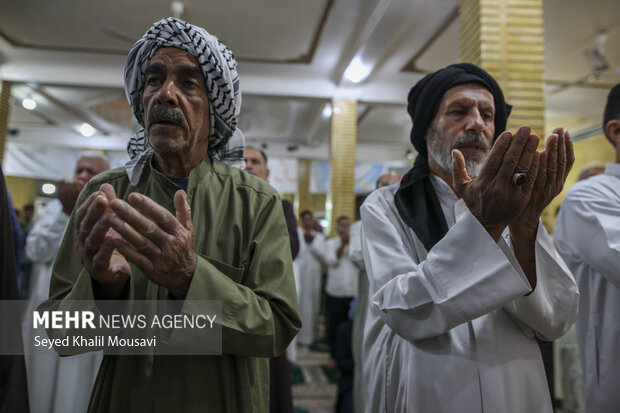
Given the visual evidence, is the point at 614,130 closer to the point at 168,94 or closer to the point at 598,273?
the point at 598,273

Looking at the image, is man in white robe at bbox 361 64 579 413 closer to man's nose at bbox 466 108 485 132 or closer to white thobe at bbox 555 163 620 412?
man's nose at bbox 466 108 485 132

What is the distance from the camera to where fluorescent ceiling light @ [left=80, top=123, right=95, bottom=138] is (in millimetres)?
11783

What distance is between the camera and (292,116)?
35.6ft

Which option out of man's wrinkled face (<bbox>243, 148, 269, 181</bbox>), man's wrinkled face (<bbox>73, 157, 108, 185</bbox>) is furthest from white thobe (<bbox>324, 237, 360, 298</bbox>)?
man's wrinkled face (<bbox>73, 157, 108, 185</bbox>)

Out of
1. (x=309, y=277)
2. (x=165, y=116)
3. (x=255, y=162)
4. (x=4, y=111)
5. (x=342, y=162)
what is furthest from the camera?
(x=342, y=162)

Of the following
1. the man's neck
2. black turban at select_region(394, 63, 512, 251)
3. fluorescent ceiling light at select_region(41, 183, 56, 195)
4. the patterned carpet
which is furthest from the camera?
fluorescent ceiling light at select_region(41, 183, 56, 195)

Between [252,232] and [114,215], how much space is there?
0.41m

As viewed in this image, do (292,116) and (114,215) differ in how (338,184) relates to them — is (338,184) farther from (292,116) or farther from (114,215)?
(114,215)

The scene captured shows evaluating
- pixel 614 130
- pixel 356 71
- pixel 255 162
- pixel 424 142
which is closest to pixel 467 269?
pixel 424 142

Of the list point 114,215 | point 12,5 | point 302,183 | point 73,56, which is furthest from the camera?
point 302,183

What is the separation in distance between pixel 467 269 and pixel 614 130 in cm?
151

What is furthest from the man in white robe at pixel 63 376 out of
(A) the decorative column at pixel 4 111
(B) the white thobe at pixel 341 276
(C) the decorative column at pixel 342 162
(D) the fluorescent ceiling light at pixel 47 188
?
(D) the fluorescent ceiling light at pixel 47 188

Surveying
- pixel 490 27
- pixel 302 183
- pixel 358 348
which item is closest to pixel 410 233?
pixel 358 348

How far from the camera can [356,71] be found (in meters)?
7.48
